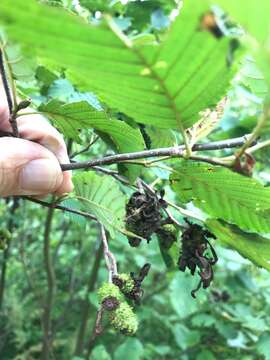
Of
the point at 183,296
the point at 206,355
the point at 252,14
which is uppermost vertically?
the point at 252,14

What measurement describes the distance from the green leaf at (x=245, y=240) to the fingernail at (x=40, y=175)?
0.29 m

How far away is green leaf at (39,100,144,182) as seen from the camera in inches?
36.9

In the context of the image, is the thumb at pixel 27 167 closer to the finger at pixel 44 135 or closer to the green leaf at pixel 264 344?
the finger at pixel 44 135

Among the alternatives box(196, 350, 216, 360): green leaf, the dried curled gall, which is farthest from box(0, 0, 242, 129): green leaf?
box(196, 350, 216, 360): green leaf

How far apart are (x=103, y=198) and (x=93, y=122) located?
17 cm

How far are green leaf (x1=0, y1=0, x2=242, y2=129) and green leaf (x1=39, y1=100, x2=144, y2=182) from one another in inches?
10.0

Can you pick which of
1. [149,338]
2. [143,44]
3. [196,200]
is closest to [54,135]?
[196,200]

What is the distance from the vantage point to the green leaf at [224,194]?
848mm

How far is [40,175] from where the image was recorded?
97cm

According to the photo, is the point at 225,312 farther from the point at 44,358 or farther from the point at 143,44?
the point at 143,44

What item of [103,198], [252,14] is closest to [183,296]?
[103,198]

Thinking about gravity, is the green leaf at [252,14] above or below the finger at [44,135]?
above

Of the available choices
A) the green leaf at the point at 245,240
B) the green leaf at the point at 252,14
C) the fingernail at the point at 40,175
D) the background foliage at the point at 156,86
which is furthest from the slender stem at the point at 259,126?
the fingernail at the point at 40,175

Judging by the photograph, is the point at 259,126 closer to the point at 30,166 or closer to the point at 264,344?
the point at 30,166
